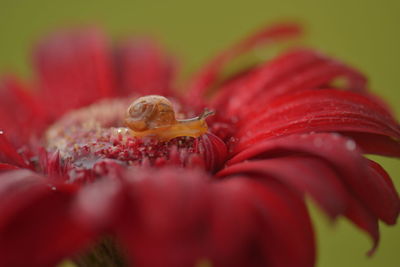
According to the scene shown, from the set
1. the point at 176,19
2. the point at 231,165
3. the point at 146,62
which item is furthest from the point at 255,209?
the point at 176,19

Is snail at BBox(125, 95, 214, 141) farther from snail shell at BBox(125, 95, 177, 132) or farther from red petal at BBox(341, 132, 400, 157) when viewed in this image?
red petal at BBox(341, 132, 400, 157)

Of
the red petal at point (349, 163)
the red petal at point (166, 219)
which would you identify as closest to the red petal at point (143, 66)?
the red petal at point (349, 163)

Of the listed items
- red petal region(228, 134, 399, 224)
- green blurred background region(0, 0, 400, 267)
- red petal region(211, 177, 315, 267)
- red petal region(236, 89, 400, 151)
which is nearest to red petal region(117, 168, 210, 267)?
red petal region(211, 177, 315, 267)

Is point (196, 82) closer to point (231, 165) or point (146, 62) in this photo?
point (146, 62)

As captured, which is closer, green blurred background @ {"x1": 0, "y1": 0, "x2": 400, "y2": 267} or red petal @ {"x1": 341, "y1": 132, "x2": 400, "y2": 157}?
red petal @ {"x1": 341, "y1": 132, "x2": 400, "y2": 157}

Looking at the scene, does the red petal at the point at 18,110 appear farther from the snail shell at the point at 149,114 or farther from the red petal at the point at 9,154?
the snail shell at the point at 149,114

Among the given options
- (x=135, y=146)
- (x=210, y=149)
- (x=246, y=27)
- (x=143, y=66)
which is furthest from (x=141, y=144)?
(x=246, y=27)
